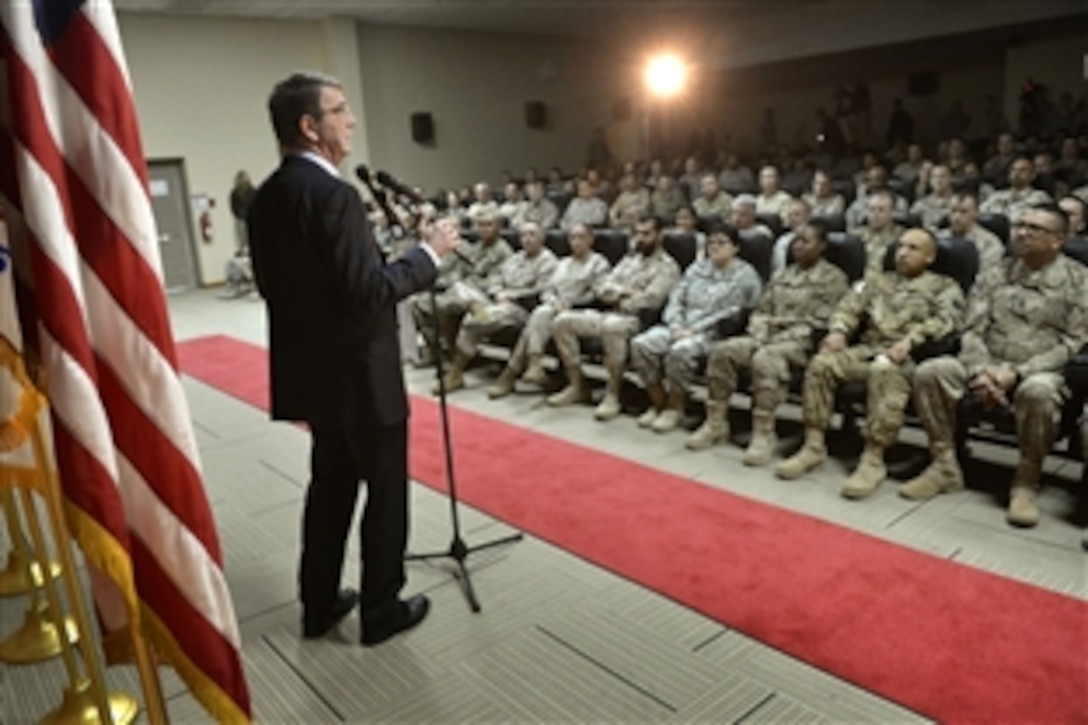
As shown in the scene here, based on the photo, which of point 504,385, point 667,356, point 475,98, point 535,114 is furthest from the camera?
point 535,114

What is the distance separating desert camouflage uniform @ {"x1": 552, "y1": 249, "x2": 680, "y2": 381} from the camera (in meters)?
4.38

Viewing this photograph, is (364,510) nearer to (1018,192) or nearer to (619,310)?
(619,310)

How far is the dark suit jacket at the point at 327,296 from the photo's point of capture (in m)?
1.97

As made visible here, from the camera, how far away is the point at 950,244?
11.8 feet

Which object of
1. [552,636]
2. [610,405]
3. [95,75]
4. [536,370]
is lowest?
[552,636]

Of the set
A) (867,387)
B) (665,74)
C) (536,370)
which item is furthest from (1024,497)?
(665,74)

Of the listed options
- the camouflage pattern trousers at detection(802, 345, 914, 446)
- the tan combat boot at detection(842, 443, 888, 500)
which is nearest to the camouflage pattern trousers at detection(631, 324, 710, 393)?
the camouflage pattern trousers at detection(802, 345, 914, 446)

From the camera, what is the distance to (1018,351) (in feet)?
10.4

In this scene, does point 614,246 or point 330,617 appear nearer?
point 330,617

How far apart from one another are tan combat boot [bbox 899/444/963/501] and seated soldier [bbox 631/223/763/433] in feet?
3.89

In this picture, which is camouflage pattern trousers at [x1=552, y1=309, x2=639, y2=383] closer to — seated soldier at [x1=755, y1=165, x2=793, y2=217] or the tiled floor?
the tiled floor

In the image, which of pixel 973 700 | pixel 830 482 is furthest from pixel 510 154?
pixel 973 700

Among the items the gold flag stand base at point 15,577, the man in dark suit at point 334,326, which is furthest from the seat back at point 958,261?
the gold flag stand base at point 15,577

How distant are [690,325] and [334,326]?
2.46 meters
